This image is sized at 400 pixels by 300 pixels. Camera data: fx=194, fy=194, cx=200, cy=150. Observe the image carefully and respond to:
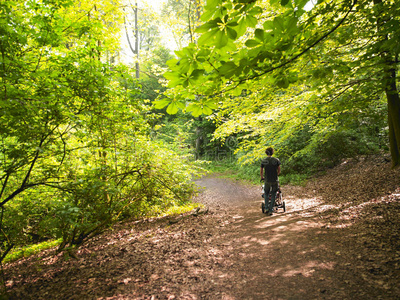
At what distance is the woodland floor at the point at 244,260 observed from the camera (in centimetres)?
267

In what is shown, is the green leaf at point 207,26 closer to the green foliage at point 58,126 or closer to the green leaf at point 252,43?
the green leaf at point 252,43

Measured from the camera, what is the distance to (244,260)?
3578 mm

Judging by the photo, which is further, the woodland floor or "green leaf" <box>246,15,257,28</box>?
the woodland floor

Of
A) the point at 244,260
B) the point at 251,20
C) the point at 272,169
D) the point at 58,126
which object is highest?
the point at 251,20

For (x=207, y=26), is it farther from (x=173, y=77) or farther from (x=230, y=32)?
(x=173, y=77)

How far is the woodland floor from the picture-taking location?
2.67 meters

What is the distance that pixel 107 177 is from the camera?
427 cm

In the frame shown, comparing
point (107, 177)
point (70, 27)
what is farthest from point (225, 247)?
point (70, 27)

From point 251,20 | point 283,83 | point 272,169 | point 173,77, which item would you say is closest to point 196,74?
point 173,77

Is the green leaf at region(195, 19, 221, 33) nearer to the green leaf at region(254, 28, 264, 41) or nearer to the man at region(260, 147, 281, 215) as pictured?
the green leaf at region(254, 28, 264, 41)

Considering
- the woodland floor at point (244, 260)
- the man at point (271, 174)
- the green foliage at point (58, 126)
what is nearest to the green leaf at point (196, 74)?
A: the green foliage at point (58, 126)

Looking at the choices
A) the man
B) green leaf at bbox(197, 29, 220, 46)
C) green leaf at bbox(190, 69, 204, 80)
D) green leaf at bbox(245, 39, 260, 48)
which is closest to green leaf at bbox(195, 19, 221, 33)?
green leaf at bbox(197, 29, 220, 46)

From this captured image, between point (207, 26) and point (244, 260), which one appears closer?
point (207, 26)

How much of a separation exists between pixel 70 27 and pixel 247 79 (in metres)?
4.38
